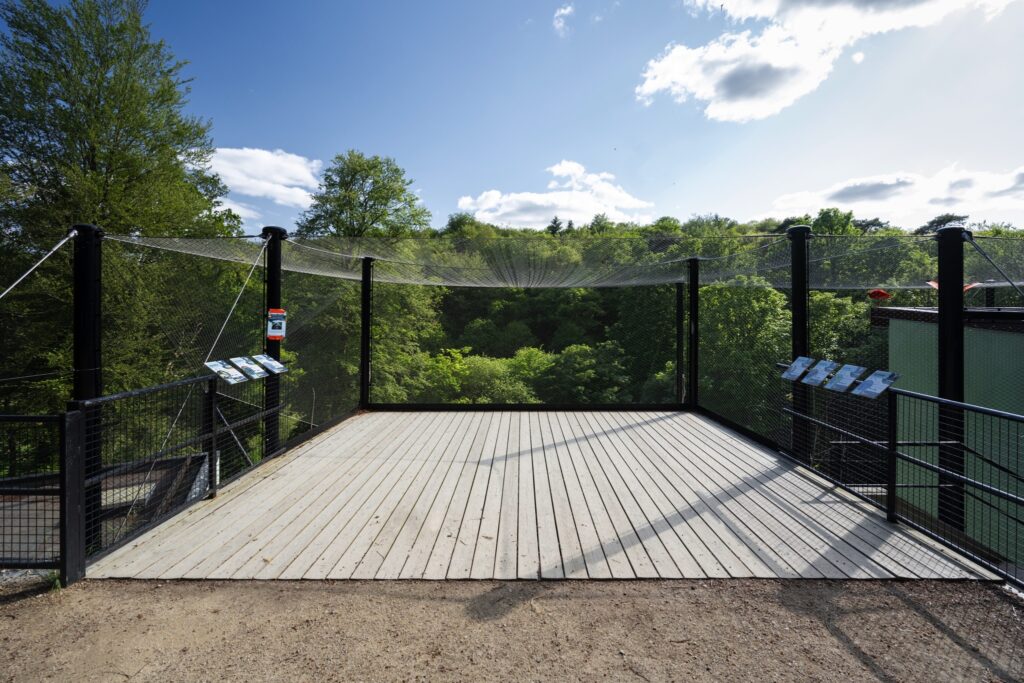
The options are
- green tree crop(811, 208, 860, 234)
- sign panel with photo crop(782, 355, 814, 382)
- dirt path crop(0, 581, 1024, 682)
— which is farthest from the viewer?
green tree crop(811, 208, 860, 234)

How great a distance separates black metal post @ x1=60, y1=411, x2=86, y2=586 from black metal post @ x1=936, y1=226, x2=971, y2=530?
4196mm

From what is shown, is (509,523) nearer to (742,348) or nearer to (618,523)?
(618,523)

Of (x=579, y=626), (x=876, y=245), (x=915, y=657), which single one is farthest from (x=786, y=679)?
(x=876, y=245)

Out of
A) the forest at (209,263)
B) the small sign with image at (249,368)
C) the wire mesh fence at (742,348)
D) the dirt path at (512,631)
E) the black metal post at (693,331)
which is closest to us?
the dirt path at (512,631)

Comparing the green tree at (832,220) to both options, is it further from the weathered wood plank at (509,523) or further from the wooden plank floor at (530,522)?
the weathered wood plank at (509,523)

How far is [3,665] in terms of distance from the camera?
133 centimetres

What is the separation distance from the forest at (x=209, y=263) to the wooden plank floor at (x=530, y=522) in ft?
3.76

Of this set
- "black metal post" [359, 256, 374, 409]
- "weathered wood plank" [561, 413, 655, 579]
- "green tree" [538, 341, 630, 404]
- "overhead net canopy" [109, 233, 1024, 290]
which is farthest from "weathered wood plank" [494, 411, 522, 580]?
"green tree" [538, 341, 630, 404]

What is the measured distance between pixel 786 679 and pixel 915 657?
439 mm

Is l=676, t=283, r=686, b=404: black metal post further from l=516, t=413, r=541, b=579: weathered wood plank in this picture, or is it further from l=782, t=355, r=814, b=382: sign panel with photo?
l=516, t=413, r=541, b=579: weathered wood plank

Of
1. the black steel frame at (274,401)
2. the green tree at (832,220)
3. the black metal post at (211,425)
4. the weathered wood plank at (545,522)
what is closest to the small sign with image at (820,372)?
the black steel frame at (274,401)

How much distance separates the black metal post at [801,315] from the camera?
11.0 feet

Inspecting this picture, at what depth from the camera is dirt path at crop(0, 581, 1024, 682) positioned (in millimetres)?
1312

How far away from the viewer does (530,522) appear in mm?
2355
